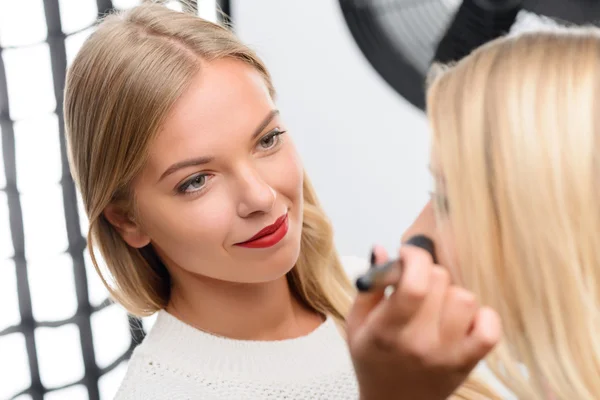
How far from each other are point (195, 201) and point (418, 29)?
52 cm

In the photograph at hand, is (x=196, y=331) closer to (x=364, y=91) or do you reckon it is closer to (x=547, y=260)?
(x=547, y=260)

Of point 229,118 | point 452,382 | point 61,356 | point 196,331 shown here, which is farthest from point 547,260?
point 61,356

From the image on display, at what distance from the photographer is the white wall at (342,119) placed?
78.9 inches

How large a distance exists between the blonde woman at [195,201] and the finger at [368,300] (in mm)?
281

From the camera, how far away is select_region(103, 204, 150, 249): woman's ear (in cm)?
111

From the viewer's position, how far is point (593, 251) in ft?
2.44

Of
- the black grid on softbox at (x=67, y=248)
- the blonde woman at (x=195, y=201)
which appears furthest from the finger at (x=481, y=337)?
the black grid on softbox at (x=67, y=248)

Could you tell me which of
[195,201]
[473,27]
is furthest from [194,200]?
[473,27]

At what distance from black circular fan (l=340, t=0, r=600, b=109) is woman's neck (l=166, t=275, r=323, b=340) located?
0.41 metres

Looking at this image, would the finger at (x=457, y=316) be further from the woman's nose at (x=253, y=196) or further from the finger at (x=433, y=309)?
the woman's nose at (x=253, y=196)

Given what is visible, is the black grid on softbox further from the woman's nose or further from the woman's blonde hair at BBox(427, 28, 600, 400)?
the woman's blonde hair at BBox(427, 28, 600, 400)

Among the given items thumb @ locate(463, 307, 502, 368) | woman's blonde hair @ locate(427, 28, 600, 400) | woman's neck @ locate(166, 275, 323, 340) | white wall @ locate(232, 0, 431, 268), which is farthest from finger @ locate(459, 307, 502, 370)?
white wall @ locate(232, 0, 431, 268)

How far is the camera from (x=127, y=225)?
3.68 ft

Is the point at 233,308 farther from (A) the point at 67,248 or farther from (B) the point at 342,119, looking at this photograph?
(B) the point at 342,119
